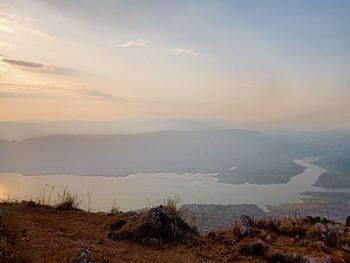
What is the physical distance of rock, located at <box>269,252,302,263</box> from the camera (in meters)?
7.01

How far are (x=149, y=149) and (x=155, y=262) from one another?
11263cm

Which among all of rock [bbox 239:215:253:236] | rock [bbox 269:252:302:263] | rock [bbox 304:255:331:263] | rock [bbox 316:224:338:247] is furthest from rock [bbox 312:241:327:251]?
rock [bbox 239:215:253:236]

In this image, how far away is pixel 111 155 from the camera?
102312mm

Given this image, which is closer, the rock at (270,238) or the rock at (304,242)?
the rock at (304,242)

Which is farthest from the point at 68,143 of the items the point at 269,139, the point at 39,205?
the point at 269,139

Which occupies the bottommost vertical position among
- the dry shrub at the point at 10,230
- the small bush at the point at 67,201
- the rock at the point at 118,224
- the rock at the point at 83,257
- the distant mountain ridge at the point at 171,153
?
the rock at the point at 83,257

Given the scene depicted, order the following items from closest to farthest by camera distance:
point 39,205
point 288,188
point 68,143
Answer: point 39,205, point 288,188, point 68,143

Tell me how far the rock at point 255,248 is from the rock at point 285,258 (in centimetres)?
35

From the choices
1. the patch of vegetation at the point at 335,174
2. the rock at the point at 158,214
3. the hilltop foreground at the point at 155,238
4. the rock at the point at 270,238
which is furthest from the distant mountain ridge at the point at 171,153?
the rock at the point at 270,238

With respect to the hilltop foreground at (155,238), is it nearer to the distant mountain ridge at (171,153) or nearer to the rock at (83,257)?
the rock at (83,257)

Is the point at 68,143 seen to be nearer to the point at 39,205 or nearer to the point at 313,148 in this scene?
the point at 39,205

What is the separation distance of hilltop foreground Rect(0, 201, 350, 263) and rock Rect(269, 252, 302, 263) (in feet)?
0.06

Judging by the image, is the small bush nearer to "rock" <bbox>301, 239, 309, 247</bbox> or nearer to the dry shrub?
the dry shrub

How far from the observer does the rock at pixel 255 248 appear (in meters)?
7.51
